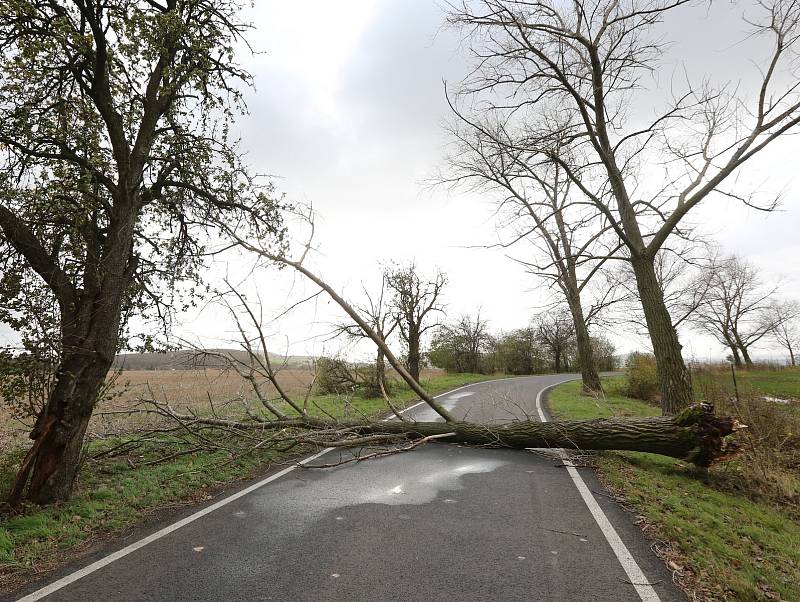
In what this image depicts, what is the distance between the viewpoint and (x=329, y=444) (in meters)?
7.32

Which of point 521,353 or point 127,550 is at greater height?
point 521,353

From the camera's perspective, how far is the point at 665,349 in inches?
363

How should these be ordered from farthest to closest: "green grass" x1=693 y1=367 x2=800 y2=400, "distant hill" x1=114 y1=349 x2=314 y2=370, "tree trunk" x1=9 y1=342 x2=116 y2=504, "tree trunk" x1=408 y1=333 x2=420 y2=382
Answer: "tree trunk" x1=408 y1=333 x2=420 y2=382 < "green grass" x1=693 y1=367 x2=800 y2=400 < "distant hill" x1=114 y1=349 x2=314 y2=370 < "tree trunk" x1=9 y1=342 x2=116 y2=504

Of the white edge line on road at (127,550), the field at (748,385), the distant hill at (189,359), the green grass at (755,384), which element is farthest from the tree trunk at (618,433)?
the green grass at (755,384)

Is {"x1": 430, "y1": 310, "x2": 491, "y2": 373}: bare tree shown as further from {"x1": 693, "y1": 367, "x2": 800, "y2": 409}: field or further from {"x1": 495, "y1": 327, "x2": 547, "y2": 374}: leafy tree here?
{"x1": 693, "y1": 367, "x2": 800, "y2": 409}: field

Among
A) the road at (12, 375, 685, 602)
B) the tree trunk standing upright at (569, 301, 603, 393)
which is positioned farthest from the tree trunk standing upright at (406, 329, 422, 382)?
the road at (12, 375, 685, 602)

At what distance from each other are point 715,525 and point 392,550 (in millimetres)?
3645

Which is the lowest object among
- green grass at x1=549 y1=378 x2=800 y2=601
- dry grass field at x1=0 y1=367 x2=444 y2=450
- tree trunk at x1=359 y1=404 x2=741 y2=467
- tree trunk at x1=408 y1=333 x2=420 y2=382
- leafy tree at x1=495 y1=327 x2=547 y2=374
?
green grass at x1=549 y1=378 x2=800 y2=601

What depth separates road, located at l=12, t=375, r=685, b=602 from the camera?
347 cm

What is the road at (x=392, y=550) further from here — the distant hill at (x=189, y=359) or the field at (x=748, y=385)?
the field at (x=748, y=385)

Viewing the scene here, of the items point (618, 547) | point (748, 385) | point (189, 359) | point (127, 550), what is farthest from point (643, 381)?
point (127, 550)

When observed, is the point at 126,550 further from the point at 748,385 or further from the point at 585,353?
the point at 585,353

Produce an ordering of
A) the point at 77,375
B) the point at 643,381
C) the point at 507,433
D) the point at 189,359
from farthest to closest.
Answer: the point at 643,381 → the point at 507,433 → the point at 189,359 → the point at 77,375

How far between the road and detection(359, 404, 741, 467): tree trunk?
146cm
